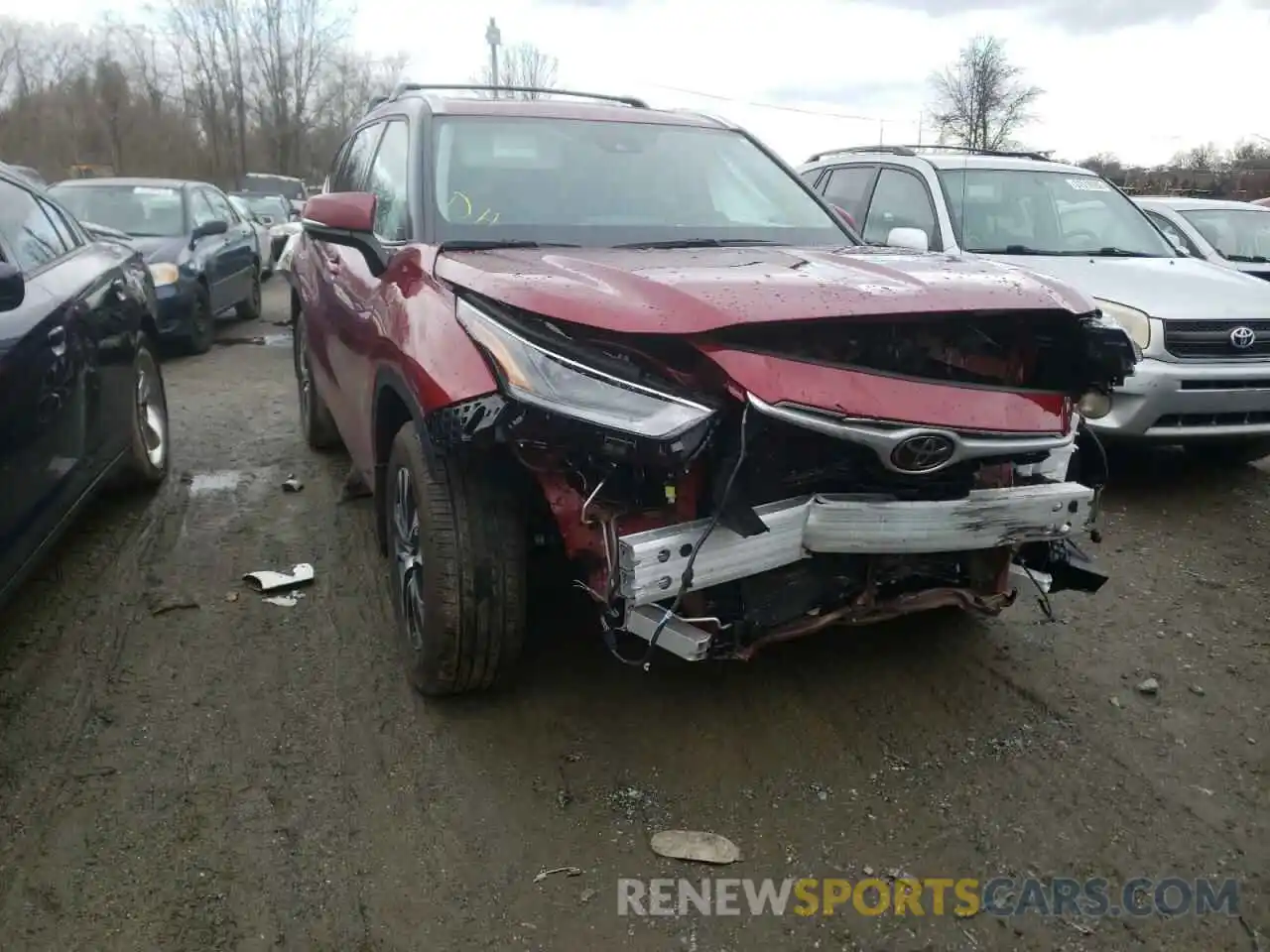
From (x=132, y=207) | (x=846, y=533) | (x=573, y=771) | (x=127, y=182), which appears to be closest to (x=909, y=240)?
(x=846, y=533)

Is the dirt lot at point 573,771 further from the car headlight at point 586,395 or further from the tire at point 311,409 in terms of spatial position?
the tire at point 311,409

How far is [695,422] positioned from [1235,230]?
28.9ft

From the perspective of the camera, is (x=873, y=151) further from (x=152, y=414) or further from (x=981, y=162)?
(x=152, y=414)

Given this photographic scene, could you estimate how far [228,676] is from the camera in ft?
11.1

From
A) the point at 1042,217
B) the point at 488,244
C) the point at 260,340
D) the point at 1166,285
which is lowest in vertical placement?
the point at 260,340

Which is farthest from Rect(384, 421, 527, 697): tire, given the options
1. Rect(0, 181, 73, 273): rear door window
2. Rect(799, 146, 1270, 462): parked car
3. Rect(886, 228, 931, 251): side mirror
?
Rect(799, 146, 1270, 462): parked car

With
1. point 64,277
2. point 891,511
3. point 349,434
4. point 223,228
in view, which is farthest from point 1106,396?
point 223,228

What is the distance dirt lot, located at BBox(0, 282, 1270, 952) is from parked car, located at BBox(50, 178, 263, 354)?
5328mm

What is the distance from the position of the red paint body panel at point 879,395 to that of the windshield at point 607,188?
124 centimetres

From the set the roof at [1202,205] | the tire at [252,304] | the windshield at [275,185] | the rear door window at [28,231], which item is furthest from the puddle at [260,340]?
the windshield at [275,185]

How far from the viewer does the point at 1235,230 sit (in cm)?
913

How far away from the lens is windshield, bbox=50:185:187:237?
9547 mm

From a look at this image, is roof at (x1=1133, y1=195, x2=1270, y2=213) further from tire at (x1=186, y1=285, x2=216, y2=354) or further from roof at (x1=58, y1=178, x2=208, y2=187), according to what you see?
roof at (x1=58, y1=178, x2=208, y2=187)

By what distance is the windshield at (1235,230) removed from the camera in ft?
29.5
